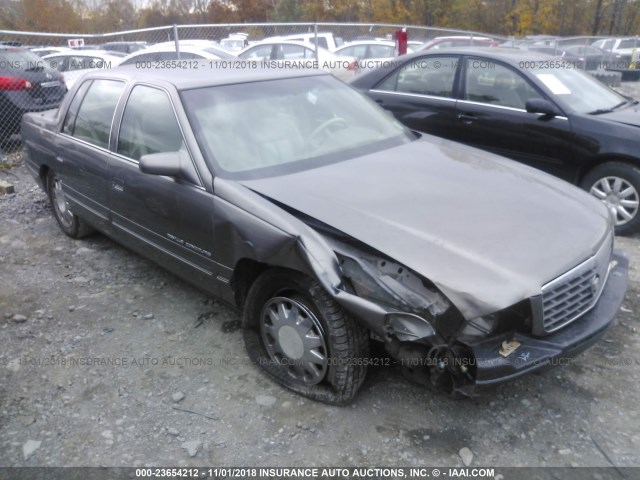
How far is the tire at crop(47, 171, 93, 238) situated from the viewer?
5.03 metres

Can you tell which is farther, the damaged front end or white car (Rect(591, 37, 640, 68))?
white car (Rect(591, 37, 640, 68))

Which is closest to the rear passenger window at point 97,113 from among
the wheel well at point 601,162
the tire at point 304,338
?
the tire at point 304,338

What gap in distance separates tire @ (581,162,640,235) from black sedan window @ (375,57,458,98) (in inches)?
Result: 68.2

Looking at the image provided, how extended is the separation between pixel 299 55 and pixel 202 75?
9.88 m

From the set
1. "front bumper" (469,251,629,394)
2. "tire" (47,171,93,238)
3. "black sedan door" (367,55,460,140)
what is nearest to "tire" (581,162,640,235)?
"black sedan door" (367,55,460,140)

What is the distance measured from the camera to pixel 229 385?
312cm

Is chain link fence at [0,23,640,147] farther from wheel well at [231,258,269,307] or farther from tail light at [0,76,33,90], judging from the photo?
wheel well at [231,258,269,307]

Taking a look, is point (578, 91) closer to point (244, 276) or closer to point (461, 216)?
point (461, 216)

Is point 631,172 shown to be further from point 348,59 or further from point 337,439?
point 348,59

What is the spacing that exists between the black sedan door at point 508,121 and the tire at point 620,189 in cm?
29

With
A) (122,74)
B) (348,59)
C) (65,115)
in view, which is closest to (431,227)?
(122,74)

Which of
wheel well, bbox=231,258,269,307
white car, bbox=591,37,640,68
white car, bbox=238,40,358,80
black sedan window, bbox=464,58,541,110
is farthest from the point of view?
white car, bbox=591,37,640,68

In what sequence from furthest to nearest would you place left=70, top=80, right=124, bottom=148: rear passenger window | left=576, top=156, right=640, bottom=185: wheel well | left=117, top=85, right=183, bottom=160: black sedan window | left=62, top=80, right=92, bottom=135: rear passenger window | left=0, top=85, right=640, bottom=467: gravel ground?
1. left=576, top=156, right=640, bottom=185: wheel well
2. left=62, top=80, right=92, bottom=135: rear passenger window
3. left=70, top=80, right=124, bottom=148: rear passenger window
4. left=117, top=85, right=183, bottom=160: black sedan window
5. left=0, top=85, right=640, bottom=467: gravel ground

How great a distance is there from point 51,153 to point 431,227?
3703 millimetres
